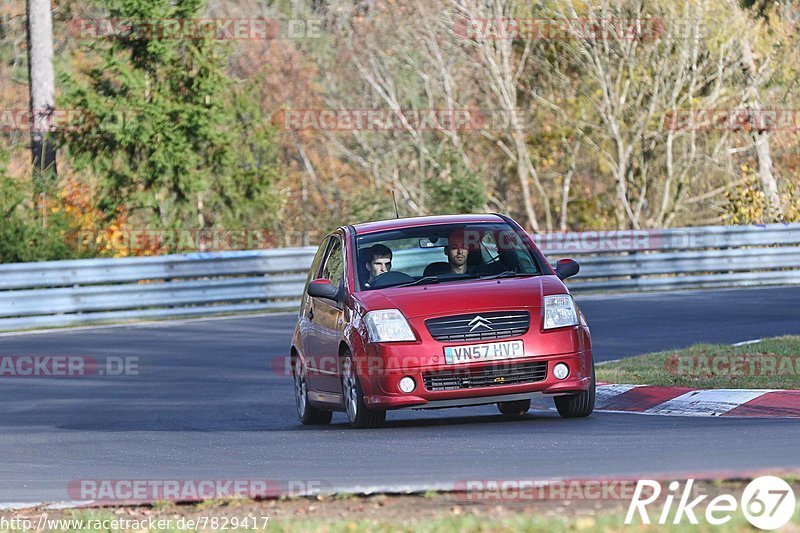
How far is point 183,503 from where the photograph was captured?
7648 mm

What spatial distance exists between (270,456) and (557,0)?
2509 centimetres

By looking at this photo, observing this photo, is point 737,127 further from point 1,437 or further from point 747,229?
point 1,437

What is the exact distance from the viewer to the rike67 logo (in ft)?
19.5

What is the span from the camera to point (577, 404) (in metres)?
11.4

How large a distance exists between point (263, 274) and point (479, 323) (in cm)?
1503

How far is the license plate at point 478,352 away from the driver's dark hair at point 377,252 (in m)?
1.39

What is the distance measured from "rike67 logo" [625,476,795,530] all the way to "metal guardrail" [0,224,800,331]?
17527 mm

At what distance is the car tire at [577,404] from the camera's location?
11244mm
